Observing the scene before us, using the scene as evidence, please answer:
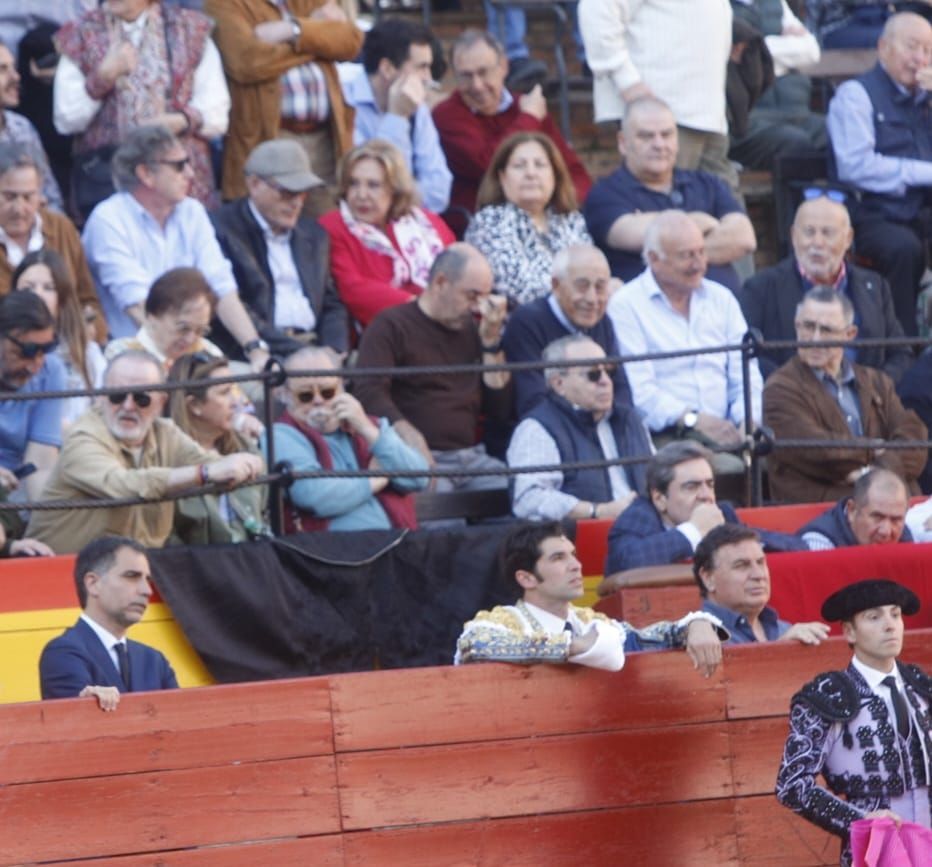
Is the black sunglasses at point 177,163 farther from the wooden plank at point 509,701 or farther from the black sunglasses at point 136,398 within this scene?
the wooden plank at point 509,701

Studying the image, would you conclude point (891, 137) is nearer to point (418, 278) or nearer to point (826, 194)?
point (826, 194)

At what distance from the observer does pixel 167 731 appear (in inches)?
296

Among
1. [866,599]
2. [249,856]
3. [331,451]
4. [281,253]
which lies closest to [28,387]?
[331,451]

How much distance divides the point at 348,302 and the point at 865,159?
108 inches

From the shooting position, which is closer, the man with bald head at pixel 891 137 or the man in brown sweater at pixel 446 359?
the man in brown sweater at pixel 446 359

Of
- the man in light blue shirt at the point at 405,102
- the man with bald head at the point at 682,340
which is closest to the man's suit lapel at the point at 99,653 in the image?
the man with bald head at the point at 682,340

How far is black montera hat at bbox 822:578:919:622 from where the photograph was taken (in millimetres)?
7262

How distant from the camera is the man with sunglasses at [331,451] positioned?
30.7 feet

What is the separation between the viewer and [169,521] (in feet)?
29.8

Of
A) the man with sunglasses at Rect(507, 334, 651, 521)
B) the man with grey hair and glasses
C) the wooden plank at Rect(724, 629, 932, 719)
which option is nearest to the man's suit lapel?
the wooden plank at Rect(724, 629, 932, 719)

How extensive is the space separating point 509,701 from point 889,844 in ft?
4.19

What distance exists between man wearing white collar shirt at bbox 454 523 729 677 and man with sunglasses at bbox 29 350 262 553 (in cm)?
122

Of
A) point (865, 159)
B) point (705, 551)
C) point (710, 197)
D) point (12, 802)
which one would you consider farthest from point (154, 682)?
point (865, 159)

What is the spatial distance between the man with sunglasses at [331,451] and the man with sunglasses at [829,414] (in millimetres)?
1546
